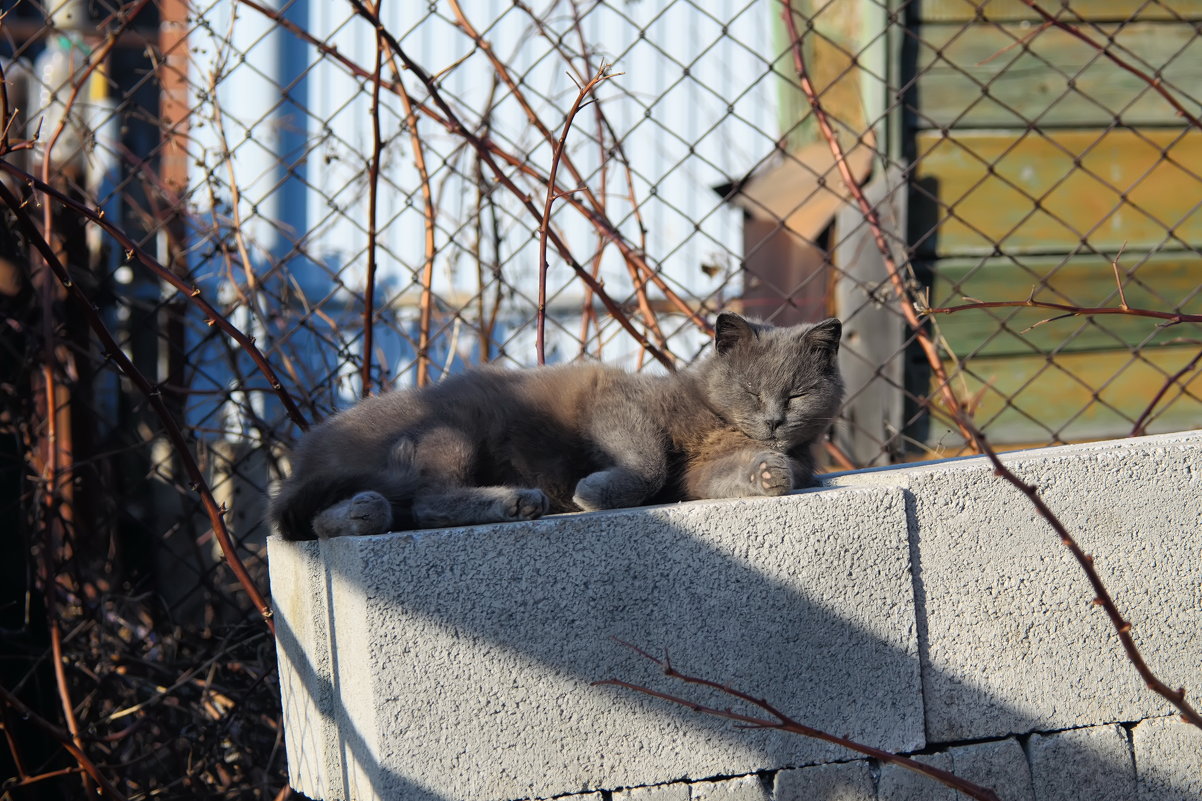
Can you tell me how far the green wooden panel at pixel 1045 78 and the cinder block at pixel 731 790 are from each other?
2.53 meters

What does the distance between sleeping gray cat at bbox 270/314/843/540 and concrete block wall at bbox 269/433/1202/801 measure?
109mm

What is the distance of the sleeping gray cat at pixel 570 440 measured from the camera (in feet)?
6.29

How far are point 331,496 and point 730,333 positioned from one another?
3.07ft

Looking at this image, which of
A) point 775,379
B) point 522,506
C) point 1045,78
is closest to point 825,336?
point 775,379

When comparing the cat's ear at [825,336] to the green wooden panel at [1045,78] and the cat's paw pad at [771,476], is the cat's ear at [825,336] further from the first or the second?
the green wooden panel at [1045,78]

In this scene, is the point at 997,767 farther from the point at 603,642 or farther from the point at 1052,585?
the point at 603,642

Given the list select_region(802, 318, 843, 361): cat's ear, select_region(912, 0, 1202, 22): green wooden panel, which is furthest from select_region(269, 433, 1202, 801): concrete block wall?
select_region(912, 0, 1202, 22): green wooden panel

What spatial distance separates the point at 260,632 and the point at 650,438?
147 centimetres

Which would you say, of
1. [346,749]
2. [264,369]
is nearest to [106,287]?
[264,369]

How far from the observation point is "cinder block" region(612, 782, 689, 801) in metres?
1.79

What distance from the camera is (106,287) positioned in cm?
300

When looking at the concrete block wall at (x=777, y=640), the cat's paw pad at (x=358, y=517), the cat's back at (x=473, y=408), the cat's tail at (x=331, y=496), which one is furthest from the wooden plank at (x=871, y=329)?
the cat's paw pad at (x=358, y=517)

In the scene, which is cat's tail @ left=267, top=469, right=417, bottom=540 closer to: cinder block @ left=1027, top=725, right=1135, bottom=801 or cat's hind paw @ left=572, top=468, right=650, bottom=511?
cat's hind paw @ left=572, top=468, right=650, bottom=511

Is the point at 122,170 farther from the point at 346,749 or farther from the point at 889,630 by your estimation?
the point at 889,630
